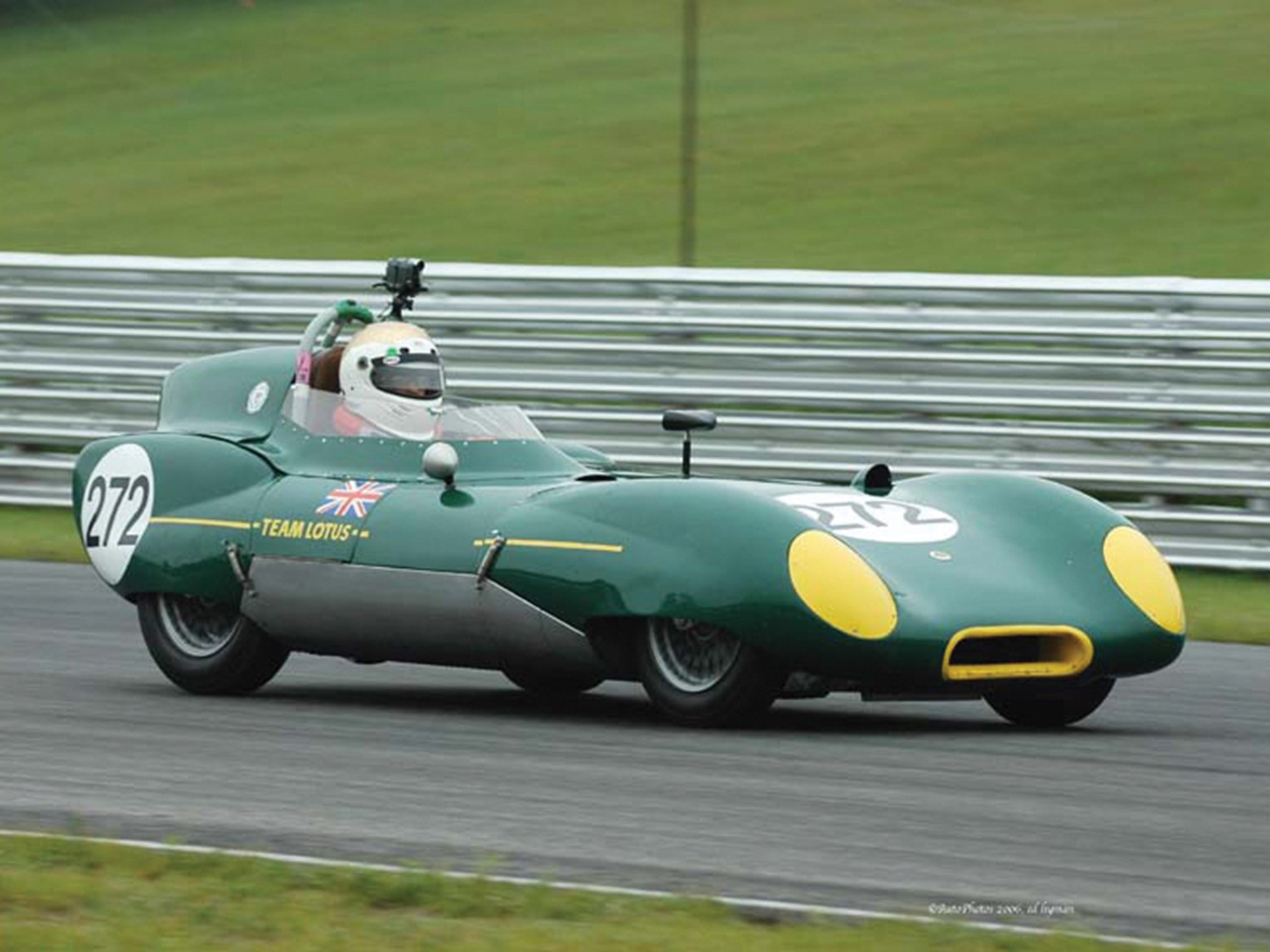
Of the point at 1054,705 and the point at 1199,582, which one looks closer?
the point at 1054,705

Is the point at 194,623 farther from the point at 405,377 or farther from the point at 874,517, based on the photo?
the point at 874,517

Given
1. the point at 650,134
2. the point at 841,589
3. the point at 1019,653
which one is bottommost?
the point at 1019,653

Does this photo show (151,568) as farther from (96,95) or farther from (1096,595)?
(96,95)

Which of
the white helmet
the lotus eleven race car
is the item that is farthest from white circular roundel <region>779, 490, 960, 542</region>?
the white helmet

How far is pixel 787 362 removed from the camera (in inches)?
559

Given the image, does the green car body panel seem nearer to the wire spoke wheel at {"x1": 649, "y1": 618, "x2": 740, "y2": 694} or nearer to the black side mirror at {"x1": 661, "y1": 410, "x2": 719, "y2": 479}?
the wire spoke wheel at {"x1": 649, "y1": 618, "x2": 740, "y2": 694}

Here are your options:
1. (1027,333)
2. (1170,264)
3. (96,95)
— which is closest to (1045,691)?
(1027,333)

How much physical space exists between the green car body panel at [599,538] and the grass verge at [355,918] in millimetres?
2200

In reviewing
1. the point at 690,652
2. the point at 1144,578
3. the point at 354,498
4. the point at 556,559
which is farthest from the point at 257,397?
the point at 1144,578

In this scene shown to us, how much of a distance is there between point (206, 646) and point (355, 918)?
4.04m

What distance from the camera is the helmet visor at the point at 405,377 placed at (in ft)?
30.4

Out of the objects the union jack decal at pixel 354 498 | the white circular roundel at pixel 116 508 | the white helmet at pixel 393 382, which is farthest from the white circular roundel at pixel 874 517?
the white circular roundel at pixel 116 508

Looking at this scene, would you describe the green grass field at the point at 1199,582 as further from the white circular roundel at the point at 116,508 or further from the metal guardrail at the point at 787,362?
the white circular roundel at the point at 116,508

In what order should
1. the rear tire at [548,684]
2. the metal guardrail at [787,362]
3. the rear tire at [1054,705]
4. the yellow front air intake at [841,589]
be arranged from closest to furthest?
the yellow front air intake at [841,589]
the rear tire at [1054,705]
the rear tire at [548,684]
the metal guardrail at [787,362]
